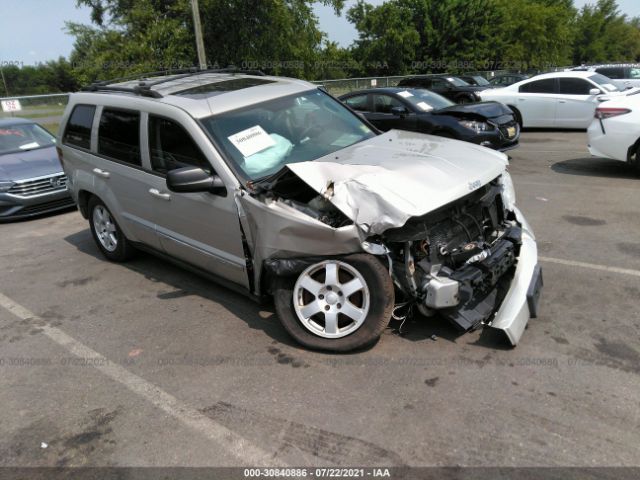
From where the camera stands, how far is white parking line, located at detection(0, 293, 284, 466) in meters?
2.81

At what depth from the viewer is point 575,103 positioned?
1290cm

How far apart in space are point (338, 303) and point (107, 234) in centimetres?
336

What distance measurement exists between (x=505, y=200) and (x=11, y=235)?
6.88 metres

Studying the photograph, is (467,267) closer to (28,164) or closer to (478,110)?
(478,110)

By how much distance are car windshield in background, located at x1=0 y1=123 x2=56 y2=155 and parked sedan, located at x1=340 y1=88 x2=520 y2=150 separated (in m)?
6.21

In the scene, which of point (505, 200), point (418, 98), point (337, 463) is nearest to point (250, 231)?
point (337, 463)

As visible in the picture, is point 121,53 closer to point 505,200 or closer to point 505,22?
point 505,200

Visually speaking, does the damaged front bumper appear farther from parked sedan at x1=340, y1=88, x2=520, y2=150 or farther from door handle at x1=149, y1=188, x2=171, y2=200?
parked sedan at x1=340, y1=88, x2=520, y2=150

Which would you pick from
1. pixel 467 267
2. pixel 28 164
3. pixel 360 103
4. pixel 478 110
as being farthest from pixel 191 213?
pixel 360 103

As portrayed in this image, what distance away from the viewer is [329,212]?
3.56 meters

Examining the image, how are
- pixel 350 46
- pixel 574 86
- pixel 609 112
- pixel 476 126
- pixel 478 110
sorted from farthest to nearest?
pixel 350 46
pixel 574 86
pixel 478 110
pixel 476 126
pixel 609 112

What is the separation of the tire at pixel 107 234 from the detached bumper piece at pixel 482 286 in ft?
11.9

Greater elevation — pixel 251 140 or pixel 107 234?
pixel 251 140

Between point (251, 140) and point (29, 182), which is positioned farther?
point (29, 182)
